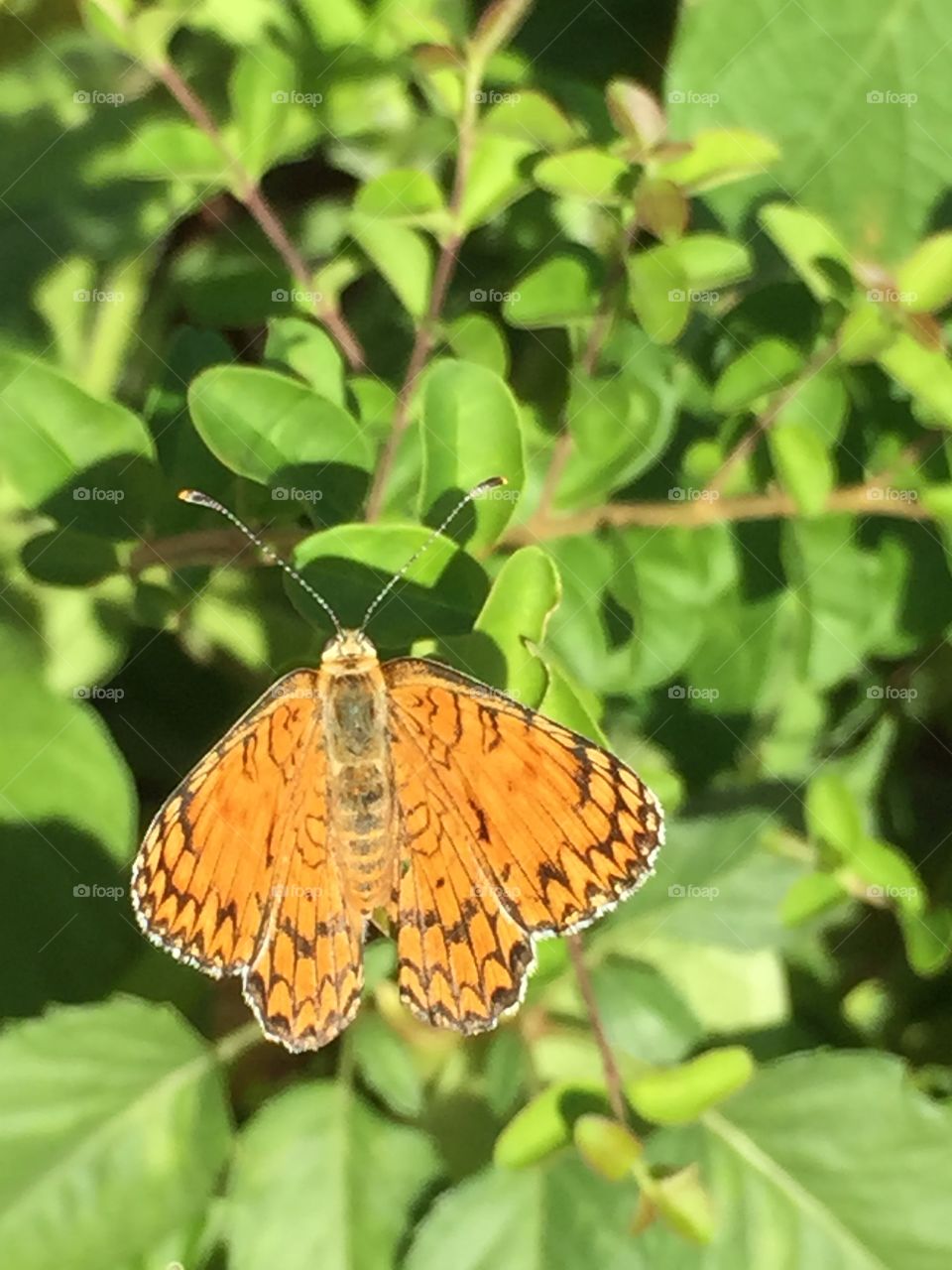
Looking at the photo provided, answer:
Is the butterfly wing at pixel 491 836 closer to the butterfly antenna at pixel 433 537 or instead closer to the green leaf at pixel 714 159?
the butterfly antenna at pixel 433 537

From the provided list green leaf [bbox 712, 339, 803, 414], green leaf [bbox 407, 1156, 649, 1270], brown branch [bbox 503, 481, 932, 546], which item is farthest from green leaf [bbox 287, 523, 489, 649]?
green leaf [bbox 407, 1156, 649, 1270]

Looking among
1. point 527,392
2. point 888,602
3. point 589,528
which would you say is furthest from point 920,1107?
point 527,392
